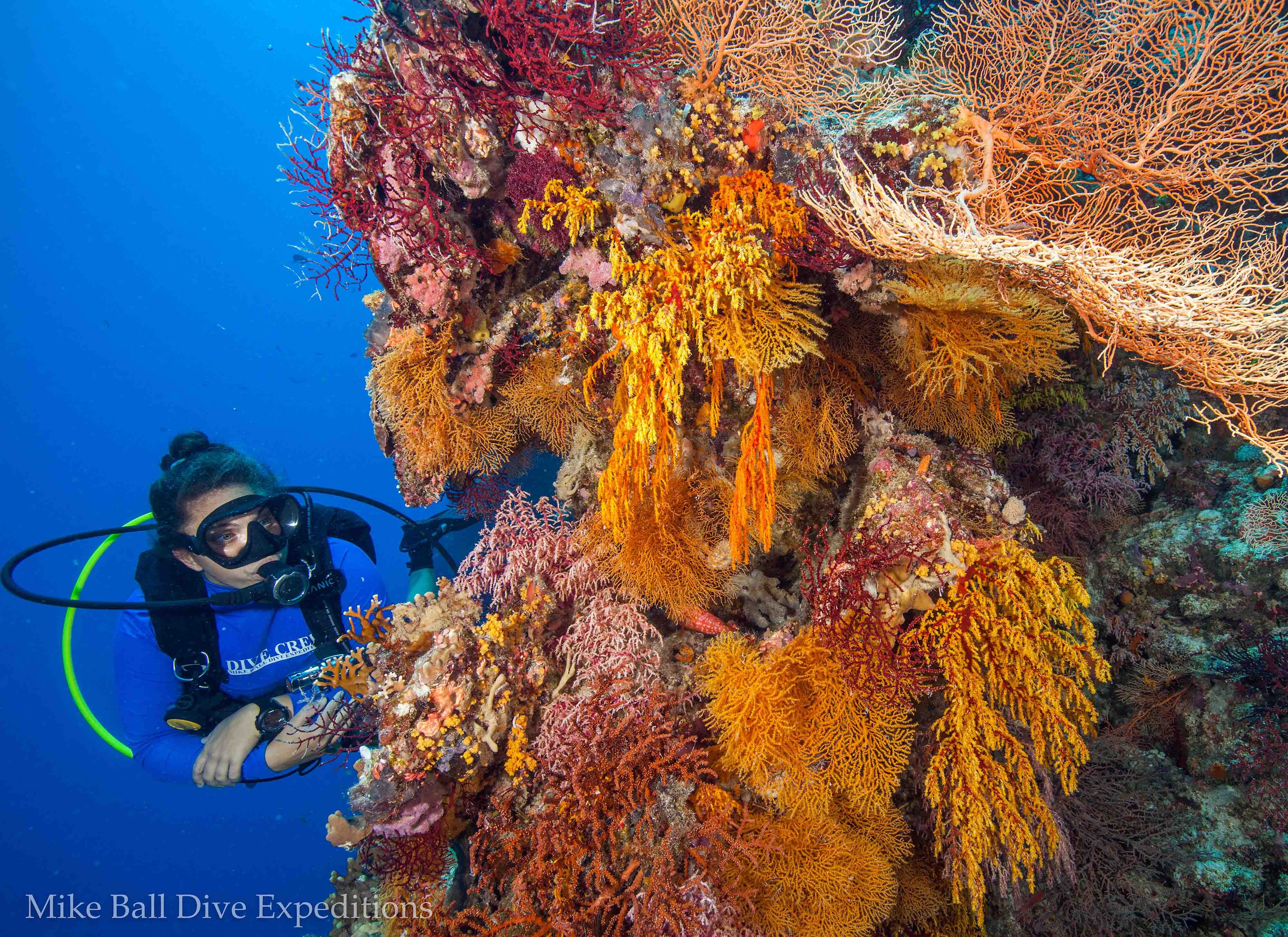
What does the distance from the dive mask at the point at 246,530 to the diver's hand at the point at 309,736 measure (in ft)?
4.61

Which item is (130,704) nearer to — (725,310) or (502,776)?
(502,776)

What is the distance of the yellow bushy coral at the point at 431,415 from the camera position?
12.1 ft

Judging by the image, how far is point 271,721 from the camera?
13.9 ft

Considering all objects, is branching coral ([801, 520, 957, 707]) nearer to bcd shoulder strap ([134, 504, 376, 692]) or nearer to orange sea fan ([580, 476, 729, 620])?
orange sea fan ([580, 476, 729, 620])

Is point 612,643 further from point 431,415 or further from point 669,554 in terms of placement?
point 431,415

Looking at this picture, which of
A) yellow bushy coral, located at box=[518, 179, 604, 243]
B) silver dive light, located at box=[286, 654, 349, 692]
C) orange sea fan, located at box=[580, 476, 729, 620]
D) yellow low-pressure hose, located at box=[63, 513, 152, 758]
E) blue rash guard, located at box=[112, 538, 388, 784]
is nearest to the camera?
yellow bushy coral, located at box=[518, 179, 604, 243]

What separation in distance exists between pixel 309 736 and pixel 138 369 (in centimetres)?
6820

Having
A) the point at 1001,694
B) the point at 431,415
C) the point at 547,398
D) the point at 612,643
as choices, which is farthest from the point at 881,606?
the point at 431,415

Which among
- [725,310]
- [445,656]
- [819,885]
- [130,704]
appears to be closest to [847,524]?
[725,310]

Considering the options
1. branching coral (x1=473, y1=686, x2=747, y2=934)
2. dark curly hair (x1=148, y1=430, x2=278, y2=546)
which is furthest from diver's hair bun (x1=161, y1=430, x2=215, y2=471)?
branching coral (x1=473, y1=686, x2=747, y2=934)

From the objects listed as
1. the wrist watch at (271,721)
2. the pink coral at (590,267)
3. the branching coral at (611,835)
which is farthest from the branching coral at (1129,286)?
the wrist watch at (271,721)

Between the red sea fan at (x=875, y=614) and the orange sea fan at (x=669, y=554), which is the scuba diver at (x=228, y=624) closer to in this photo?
the orange sea fan at (x=669, y=554)

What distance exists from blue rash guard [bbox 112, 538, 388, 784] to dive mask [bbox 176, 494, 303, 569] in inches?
19.3

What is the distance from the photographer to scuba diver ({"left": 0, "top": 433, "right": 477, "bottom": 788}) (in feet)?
13.9
